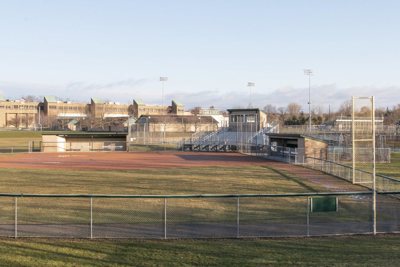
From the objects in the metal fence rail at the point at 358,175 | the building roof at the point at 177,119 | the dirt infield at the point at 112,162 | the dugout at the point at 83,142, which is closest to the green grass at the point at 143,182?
the metal fence rail at the point at 358,175

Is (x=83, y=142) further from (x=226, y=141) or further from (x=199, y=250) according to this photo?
(x=199, y=250)

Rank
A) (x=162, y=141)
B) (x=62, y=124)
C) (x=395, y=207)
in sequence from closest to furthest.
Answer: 1. (x=395, y=207)
2. (x=162, y=141)
3. (x=62, y=124)

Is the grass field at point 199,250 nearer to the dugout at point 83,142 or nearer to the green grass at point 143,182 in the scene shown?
the green grass at point 143,182

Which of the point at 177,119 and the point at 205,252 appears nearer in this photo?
the point at 205,252

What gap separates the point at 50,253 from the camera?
11352mm

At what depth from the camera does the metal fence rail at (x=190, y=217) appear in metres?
13.7

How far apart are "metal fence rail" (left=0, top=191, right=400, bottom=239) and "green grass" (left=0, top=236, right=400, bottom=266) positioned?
0.85 m

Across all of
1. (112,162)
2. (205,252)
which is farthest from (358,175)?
(112,162)

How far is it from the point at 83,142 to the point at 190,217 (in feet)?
182

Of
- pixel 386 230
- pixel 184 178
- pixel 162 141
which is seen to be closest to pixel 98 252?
pixel 386 230

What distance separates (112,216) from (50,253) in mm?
5392

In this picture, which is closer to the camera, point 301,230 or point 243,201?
point 301,230

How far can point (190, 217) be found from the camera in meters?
16.9

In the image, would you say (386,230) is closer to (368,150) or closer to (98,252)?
(98,252)
